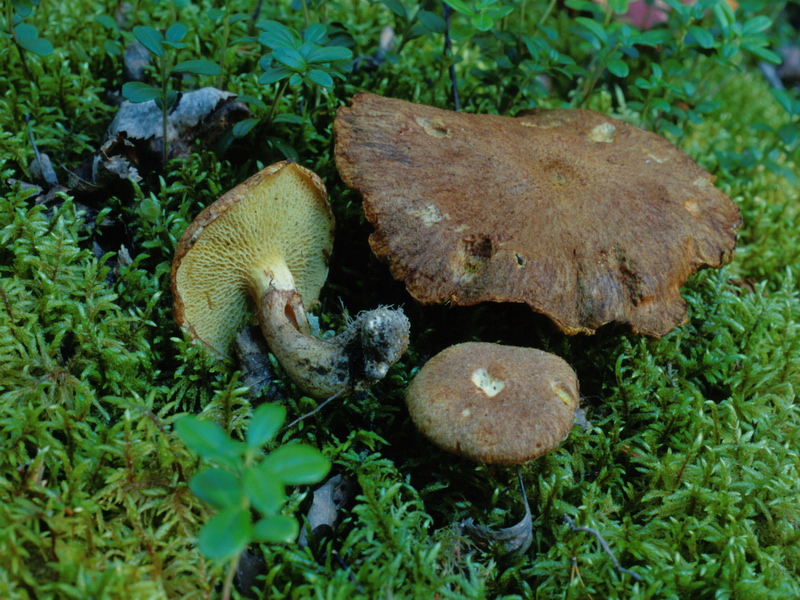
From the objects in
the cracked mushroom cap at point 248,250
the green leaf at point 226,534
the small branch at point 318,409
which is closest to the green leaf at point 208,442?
the green leaf at point 226,534

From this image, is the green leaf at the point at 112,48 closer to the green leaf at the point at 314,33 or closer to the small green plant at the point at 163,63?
the small green plant at the point at 163,63

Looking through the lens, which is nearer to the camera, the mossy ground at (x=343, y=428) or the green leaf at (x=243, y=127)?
the mossy ground at (x=343, y=428)

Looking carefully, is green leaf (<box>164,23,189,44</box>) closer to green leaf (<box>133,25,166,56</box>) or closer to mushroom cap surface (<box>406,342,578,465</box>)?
green leaf (<box>133,25,166,56</box>)

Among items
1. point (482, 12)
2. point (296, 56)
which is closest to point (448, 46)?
point (482, 12)

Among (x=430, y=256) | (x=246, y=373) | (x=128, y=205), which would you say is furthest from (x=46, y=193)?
(x=430, y=256)

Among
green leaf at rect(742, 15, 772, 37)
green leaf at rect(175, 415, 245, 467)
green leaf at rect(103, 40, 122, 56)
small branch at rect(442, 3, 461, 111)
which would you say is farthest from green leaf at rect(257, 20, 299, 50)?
green leaf at rect(742, 15, 772, 37)

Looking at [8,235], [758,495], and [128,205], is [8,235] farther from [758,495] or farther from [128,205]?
[758,495]
